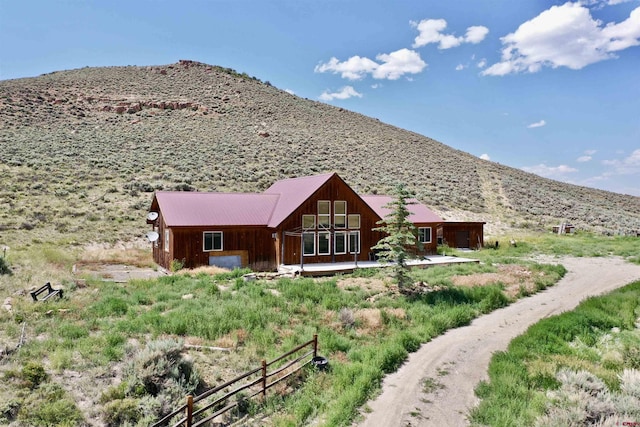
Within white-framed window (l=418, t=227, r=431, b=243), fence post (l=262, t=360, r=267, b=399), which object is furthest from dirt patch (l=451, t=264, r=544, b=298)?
fence post (l=262, t=360, r=267, b=399)

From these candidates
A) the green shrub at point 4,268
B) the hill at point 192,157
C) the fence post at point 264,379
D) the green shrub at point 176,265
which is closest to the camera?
the fence post at point 264,379

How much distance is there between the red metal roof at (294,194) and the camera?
24.7m

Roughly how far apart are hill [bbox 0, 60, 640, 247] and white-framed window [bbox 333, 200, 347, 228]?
1565cm

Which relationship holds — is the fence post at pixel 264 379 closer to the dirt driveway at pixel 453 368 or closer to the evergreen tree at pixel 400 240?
the dirt driveway at pixel 453 368

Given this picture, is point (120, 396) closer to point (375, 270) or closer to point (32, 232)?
point (375, 270)

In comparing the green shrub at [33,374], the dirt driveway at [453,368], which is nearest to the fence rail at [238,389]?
the dirt driveway at [453,368]

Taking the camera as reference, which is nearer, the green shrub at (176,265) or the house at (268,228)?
the green shrub at (176,265)

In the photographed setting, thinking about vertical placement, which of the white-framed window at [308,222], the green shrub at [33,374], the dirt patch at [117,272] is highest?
the white-framed window at [308,222]

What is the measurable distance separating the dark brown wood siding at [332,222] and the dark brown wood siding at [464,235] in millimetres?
10549

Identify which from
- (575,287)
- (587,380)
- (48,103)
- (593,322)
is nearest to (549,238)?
(575,287)

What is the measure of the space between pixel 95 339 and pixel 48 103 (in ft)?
226

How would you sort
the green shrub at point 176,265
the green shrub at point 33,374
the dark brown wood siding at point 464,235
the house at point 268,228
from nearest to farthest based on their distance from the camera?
the green shrub at point 33,374 < the green shrub at point 176,265 < the house at point 268,228 < the dark brown wood siding at point 464,235

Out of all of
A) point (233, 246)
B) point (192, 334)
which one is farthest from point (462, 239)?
point (192, 334)

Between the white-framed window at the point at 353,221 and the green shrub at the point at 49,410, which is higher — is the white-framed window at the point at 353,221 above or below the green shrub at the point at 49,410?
above
